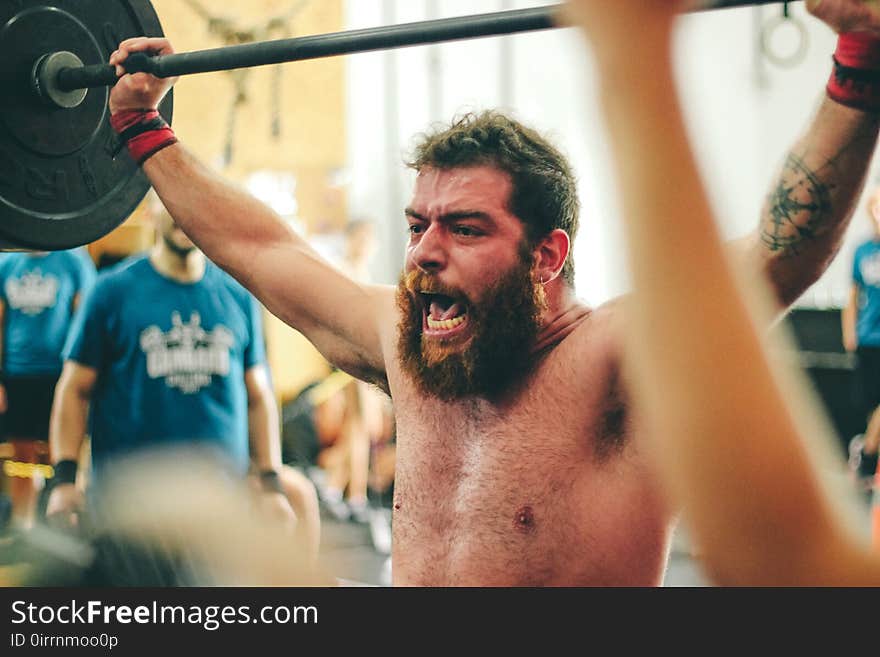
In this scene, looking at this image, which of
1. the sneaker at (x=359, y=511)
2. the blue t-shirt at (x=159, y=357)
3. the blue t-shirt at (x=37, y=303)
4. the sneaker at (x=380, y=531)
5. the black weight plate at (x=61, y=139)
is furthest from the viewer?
the sneaker at (x=359, y=511)

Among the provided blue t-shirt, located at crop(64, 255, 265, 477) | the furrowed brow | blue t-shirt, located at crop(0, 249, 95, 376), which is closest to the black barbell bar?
the furrowed brow

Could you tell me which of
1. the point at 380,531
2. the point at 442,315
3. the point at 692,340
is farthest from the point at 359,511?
the point at 692,340

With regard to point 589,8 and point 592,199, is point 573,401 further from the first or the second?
point 592,199

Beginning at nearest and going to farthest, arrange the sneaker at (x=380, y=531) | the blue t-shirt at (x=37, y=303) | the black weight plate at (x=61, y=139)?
the black weight plate at (x=61, y=139), the blue t-shirt at (x=37, y=303), the sneaker at (x=380, y=531)

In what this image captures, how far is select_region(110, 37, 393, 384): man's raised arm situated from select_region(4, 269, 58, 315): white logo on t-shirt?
1789mm

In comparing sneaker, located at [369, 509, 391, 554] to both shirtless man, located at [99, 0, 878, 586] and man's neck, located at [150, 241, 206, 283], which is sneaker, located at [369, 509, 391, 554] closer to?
man's neck, located at [150, 241, 206, 283]

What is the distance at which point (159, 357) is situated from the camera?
201 centimetres

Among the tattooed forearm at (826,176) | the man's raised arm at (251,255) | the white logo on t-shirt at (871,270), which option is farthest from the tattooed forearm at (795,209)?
the white logo on t-shirt at (871,270)

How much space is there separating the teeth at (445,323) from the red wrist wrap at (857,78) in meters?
0.62

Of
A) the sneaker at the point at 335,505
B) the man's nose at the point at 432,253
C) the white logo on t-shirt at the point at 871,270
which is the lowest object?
the man's nose at the point at 432,253

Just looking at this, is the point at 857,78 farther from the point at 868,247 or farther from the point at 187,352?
the point at 868,247

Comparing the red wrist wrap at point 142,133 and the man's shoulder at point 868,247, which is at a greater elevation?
the man's shoulder at point 868,247

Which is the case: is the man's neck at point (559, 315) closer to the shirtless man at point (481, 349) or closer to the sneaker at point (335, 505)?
the shirtless man at point (481, 349)

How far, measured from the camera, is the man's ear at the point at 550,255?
1037 millimetres
